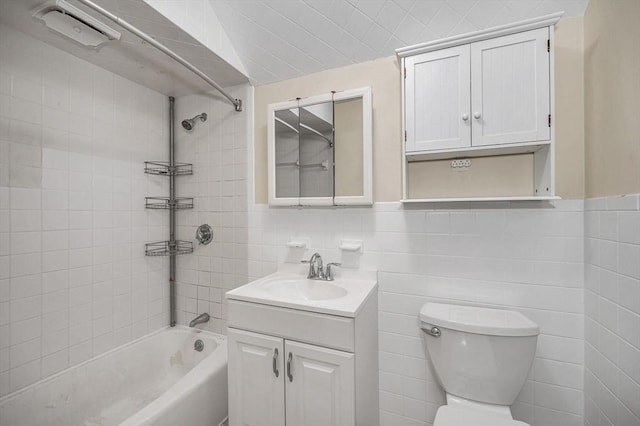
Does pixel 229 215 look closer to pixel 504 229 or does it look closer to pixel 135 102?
pixel 135 102

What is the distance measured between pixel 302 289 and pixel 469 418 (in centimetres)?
93

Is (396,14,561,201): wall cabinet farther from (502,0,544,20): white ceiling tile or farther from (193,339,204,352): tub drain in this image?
(193,339,204,352): tub drain

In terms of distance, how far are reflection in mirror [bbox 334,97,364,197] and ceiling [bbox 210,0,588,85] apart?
0.28 metres

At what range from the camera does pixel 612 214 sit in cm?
99

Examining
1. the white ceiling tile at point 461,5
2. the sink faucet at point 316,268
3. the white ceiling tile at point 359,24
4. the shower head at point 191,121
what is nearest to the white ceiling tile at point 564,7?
the white ceiling tile at point 461,5

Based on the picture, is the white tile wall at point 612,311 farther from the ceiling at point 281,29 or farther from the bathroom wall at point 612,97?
the ceiling at point 281,29

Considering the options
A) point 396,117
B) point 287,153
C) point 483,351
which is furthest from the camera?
point 287,153

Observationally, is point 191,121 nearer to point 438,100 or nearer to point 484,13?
point 438,100

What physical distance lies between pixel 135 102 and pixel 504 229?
8.02 ft

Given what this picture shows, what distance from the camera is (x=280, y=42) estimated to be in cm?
157

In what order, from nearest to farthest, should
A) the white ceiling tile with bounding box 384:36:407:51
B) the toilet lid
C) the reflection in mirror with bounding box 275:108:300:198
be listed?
the toilet lid, the white ceiling tile with bounding box 384:36:407:51, the reflection in mirror with bounding box 275:108:300:198

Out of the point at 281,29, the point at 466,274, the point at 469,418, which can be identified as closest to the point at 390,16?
the point at 281,29

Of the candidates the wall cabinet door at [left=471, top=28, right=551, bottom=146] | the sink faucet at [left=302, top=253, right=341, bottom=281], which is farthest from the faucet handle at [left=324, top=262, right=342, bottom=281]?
the wall cabinet door at [left=471, top=28, right=551, bottom=146]

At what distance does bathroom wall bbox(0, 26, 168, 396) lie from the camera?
1351mm
